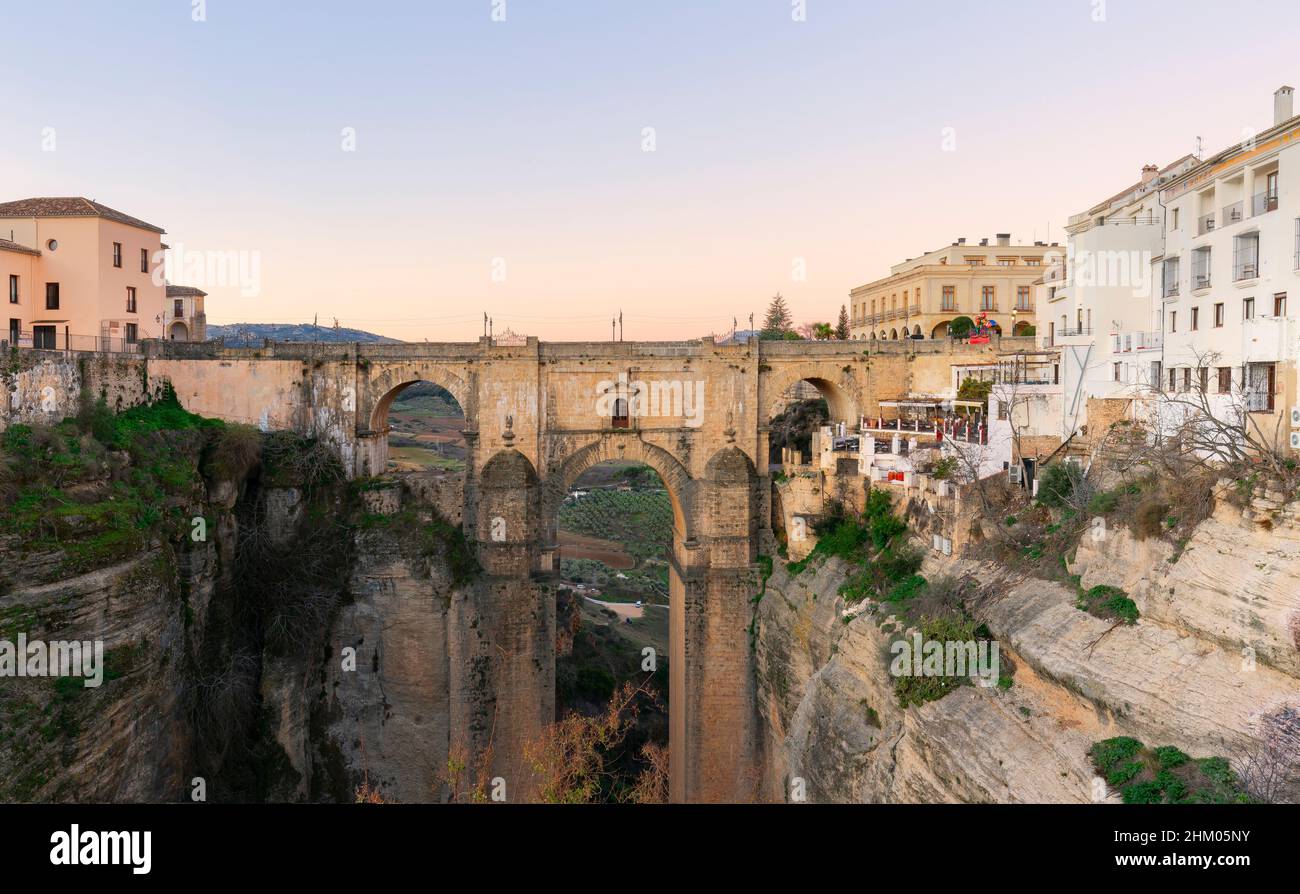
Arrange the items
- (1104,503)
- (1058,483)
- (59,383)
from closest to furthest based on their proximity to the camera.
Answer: (1104,503)
(1058,483)
(59,383)

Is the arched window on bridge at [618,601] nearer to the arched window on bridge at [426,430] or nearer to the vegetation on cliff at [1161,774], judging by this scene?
the arched window on bridge at [426,430]

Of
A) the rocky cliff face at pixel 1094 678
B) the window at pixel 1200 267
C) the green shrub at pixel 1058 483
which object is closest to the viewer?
the rocky cliff face at pixel 1094 678

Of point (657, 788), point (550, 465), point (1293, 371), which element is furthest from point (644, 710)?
point (1293, 371)

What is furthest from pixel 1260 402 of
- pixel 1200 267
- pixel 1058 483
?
pixel 1200 267

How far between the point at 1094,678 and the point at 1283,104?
15801mm

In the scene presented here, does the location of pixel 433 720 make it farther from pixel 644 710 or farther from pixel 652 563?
→ pixel 652 563

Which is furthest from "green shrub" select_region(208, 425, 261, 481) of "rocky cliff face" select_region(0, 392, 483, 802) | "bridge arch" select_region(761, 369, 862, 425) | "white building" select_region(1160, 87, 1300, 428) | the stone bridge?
"white building" select_region(1160, 87, 1300, 428)

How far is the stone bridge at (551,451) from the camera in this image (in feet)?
90.2

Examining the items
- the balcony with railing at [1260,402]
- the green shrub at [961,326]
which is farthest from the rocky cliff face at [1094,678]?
the green shrub at [961,326]

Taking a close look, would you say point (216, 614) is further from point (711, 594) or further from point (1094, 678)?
point (1094, 678)

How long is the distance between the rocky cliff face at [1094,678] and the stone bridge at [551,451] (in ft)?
30.8

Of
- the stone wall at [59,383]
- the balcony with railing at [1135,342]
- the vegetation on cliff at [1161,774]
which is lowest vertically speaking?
the vegetation on cliff at [1161,774]

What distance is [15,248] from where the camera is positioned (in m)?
26.2
